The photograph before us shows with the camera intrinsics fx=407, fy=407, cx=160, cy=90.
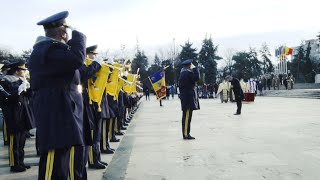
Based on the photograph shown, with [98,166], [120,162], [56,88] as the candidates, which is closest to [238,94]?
[120,162]

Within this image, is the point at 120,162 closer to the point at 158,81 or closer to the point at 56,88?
the point at 56,88

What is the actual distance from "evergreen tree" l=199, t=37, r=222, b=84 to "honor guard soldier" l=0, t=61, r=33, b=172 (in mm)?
57089

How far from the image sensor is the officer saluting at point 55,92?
3639 millimetres

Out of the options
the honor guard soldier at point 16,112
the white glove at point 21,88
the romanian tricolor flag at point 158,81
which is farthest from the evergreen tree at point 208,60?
the white glove at point 21,88

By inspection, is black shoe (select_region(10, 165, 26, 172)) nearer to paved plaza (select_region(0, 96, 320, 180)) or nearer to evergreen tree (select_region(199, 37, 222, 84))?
paved plaza (select_region(0, 96, 320, 180))

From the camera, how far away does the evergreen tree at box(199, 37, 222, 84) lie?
63.9 m

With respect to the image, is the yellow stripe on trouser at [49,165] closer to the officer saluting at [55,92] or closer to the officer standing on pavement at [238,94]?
the officer saluting at [55,92]

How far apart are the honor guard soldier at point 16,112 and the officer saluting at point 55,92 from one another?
3134 millimetres

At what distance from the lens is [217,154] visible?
7527mm

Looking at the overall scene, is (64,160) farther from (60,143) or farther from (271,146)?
(271,146)

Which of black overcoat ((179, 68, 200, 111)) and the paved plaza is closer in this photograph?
the paved plaza

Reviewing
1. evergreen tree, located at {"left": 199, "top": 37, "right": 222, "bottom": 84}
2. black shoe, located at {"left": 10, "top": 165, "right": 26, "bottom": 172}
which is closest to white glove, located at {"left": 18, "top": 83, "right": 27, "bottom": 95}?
black shoe, located at {"left": 10, "top": 165, "right": 26, "bottom": 172}

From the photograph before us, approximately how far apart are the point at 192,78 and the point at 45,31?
20.4ft

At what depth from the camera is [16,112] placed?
6.85 m
